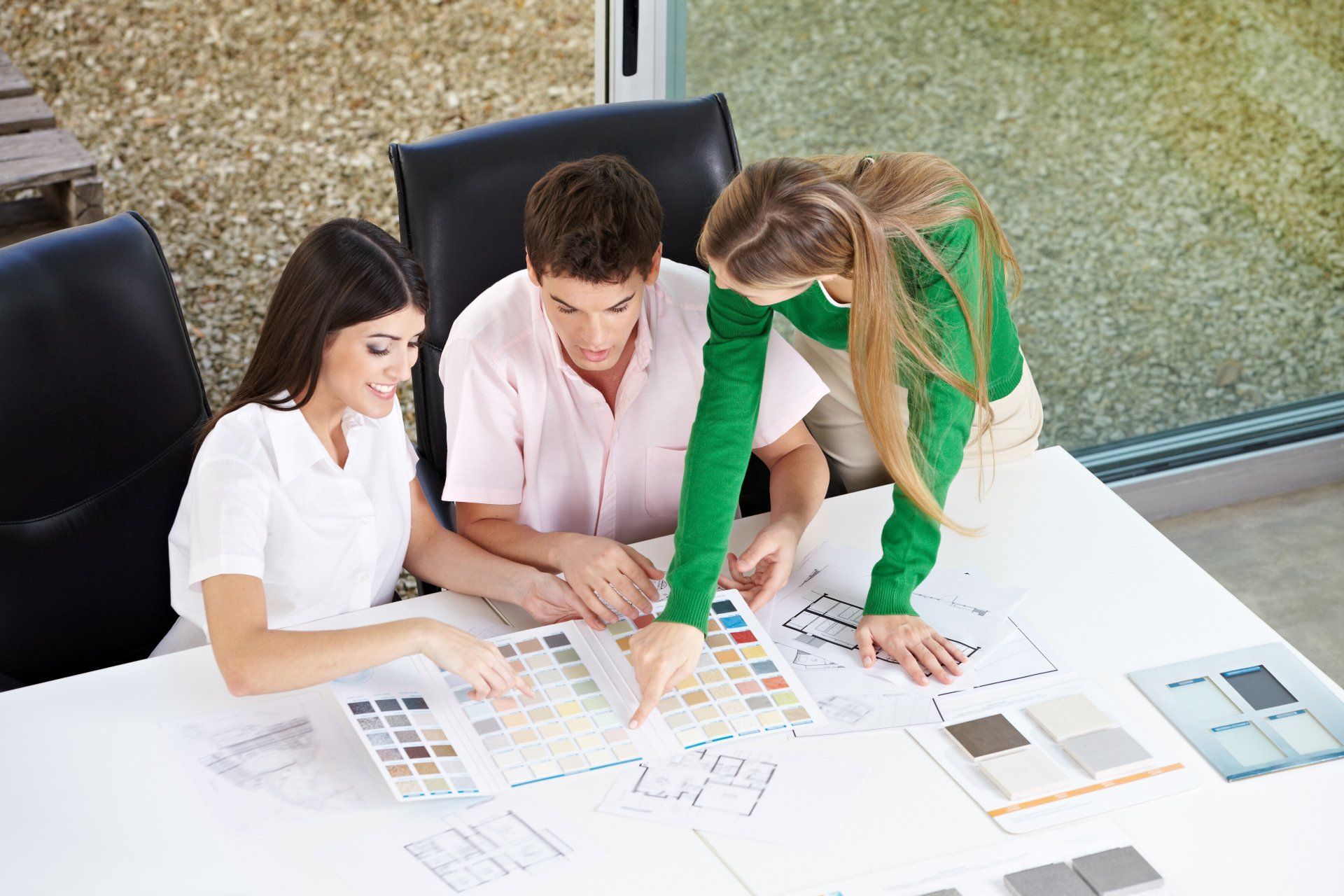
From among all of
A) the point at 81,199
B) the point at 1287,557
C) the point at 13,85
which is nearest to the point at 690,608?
the point at 1287,557

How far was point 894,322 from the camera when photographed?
1346mm

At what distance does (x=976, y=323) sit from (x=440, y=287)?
2.54ft

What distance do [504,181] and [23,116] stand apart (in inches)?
84.9

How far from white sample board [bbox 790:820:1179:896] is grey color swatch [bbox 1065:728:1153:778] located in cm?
7

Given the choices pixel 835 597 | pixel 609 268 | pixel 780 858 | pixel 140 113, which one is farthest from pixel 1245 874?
pixel 140 113

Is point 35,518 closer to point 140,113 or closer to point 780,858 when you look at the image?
point 780,858

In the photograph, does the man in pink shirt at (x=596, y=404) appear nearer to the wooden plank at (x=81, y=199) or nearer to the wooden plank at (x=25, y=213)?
the wooden plank at (x=81, y=199)

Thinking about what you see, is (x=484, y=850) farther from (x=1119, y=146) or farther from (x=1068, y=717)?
(x=1119, y=146)

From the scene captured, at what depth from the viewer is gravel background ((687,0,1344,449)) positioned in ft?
8.92

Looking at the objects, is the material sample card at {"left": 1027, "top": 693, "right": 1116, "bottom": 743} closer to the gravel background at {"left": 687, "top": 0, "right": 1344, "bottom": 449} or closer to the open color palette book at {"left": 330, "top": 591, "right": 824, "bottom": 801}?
the open color palette book at {"left": 330, "top": 591, "right": 824, "bottom": 801}

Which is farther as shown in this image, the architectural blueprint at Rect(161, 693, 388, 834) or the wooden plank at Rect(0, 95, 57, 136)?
the wooden plank at Rect(0, 95, 57, 136)

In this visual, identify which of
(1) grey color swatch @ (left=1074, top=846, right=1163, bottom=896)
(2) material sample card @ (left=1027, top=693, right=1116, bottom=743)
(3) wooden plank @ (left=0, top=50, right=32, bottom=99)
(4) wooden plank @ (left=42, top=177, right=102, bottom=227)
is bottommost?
(1) grey color swatch @ (left=1074, top=846, right=1163, bottom=896)

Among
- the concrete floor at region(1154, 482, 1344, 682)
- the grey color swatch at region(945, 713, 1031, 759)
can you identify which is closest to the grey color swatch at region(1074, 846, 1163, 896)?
the grey color swatch at region(945, 713, 1031, 759)

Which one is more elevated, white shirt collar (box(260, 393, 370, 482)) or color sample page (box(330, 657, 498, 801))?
white shirt collar (box(260, 393, 370, 482))
